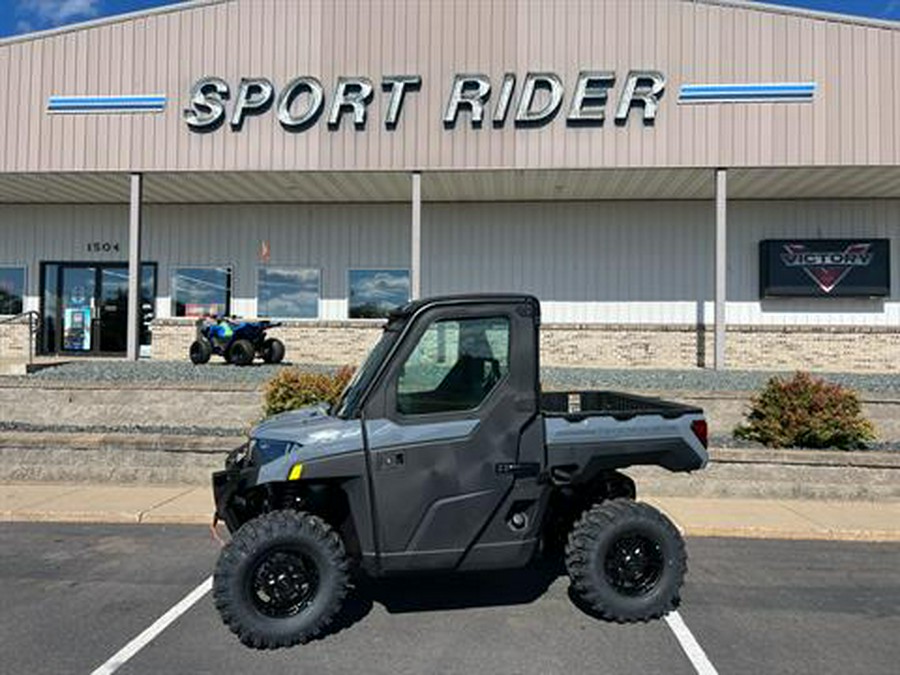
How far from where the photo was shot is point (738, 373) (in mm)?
13250

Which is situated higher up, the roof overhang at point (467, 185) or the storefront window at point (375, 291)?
the roof overhang at point (467, 185)

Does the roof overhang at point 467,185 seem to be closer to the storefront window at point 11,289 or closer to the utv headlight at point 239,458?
the storefront window at point 11,289

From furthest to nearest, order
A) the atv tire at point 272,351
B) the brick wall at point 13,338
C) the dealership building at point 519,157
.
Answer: the brick wall at point 13,338, the atv tire at point 272,351, the dealership building at point 519,157

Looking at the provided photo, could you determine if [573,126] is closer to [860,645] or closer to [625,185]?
[625,185]

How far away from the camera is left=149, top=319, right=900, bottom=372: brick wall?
1570 cm

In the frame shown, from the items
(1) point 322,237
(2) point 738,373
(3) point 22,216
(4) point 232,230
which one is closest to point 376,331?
(1) point 322,237

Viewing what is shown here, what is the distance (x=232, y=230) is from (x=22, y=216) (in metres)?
5.60

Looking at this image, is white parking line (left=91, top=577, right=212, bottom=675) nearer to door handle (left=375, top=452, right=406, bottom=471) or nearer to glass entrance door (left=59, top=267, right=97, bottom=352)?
door handle (left=375, top=452, right=406, bottom=471)

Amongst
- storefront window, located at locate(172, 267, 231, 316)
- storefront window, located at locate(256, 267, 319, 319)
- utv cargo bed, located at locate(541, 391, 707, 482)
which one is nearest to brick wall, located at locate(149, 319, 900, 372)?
storefront window, located at locate(256, 267, 319, 319)

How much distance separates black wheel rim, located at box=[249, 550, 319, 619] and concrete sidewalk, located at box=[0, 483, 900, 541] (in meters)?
3.13

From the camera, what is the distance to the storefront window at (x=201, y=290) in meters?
17.8

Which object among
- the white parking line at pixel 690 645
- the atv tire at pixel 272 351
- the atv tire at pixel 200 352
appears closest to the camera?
the white parking line at pixel 690 645

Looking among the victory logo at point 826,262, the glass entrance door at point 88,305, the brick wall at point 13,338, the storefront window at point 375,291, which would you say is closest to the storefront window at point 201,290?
the glass entrance door at point 88,305

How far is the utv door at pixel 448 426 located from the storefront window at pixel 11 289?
57.8ft
